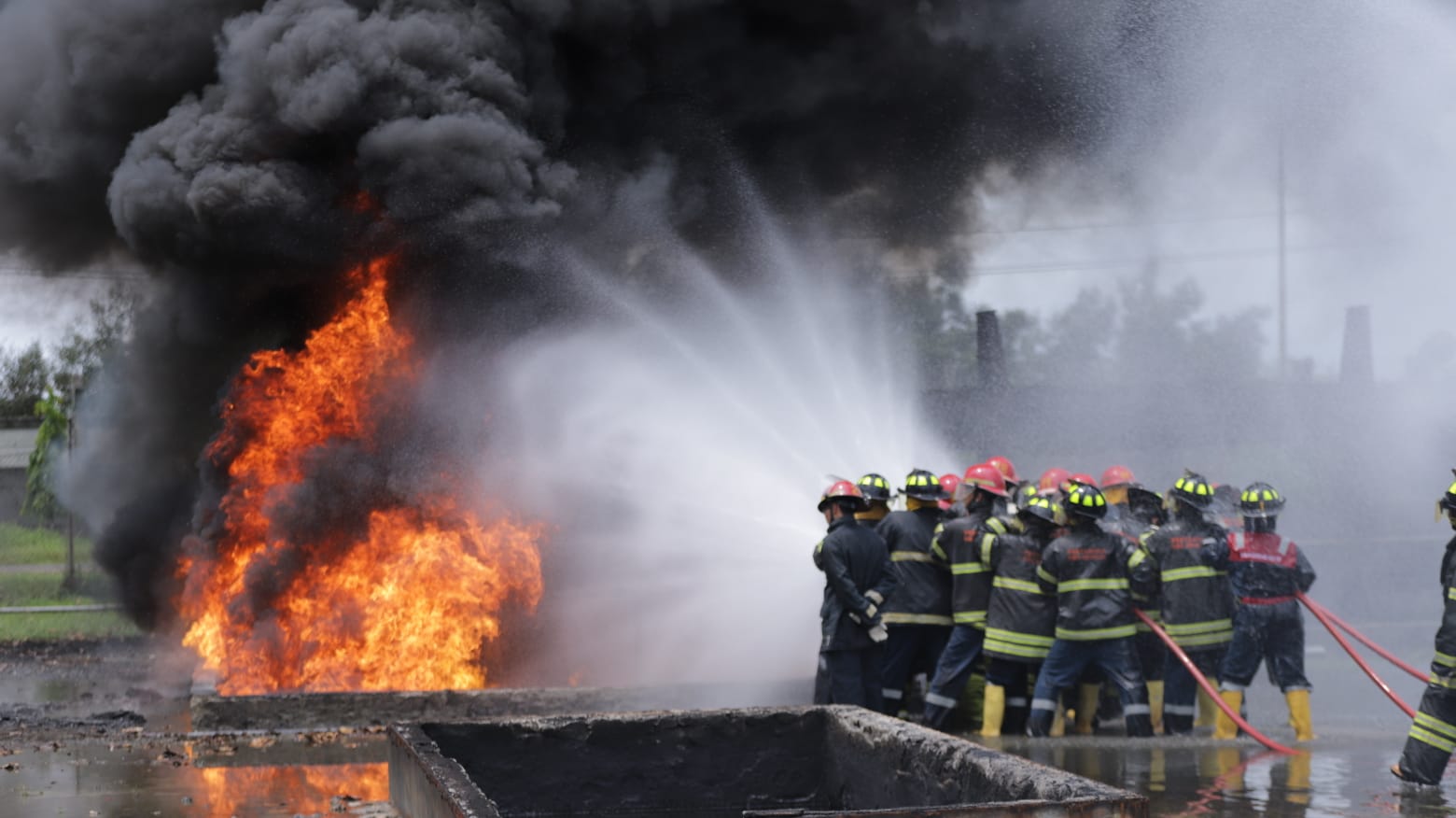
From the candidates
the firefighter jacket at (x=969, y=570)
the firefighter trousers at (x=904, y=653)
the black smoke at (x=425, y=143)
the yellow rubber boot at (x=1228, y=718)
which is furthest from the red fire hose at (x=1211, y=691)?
the black smoke at (x=425, y=143)

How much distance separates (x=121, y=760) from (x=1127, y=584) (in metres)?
6.16

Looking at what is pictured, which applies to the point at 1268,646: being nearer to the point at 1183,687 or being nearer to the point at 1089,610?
the point at 1183,687

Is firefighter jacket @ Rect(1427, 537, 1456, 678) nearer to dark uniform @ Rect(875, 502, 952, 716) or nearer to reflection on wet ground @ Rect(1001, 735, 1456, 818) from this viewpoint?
reflection on wet ground @ Rect(1001, 735, 1456, 818)

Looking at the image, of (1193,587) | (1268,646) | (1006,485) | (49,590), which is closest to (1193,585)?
(1193,587)

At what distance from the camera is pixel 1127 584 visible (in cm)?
924


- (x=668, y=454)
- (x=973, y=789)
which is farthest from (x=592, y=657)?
(x=973, y=789)

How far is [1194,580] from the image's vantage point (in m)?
9.23

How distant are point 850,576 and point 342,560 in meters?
4.21

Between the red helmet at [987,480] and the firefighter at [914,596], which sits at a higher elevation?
the red helmet at [987,480]

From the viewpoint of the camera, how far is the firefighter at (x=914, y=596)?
10.1m

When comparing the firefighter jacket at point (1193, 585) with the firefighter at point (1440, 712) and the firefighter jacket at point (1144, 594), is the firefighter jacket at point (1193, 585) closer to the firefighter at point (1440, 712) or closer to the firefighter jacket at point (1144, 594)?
the firefighter jacket at point (1144, 594)

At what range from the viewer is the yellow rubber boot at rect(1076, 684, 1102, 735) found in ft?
32.0

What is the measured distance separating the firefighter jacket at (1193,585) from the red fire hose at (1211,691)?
0.34 ft

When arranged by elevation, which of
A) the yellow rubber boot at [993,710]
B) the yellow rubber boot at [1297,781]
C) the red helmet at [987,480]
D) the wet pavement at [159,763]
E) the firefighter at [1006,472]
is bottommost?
the wet pavement at [159,763]
